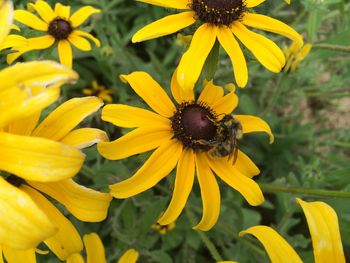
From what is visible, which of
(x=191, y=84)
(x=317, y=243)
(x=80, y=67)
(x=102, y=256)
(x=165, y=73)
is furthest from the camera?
(x=80, y=67)

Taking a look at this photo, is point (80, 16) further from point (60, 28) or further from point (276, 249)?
point (276, 249)

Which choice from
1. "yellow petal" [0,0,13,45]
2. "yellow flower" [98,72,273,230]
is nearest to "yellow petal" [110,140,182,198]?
"yellow flower" [98,72,273,230]

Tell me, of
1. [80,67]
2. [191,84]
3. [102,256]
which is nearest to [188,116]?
[191,84]

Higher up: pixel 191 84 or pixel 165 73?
pixel 191 84

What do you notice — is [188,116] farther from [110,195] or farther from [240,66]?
[110,195]

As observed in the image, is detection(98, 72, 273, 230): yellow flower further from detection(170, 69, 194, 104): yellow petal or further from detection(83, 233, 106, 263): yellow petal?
detection(83, 233, 106, 263): yellow petal

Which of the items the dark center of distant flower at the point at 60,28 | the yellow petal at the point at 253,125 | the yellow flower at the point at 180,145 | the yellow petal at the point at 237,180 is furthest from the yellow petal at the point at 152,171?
the dark center of distant flower at the point at 60,28
